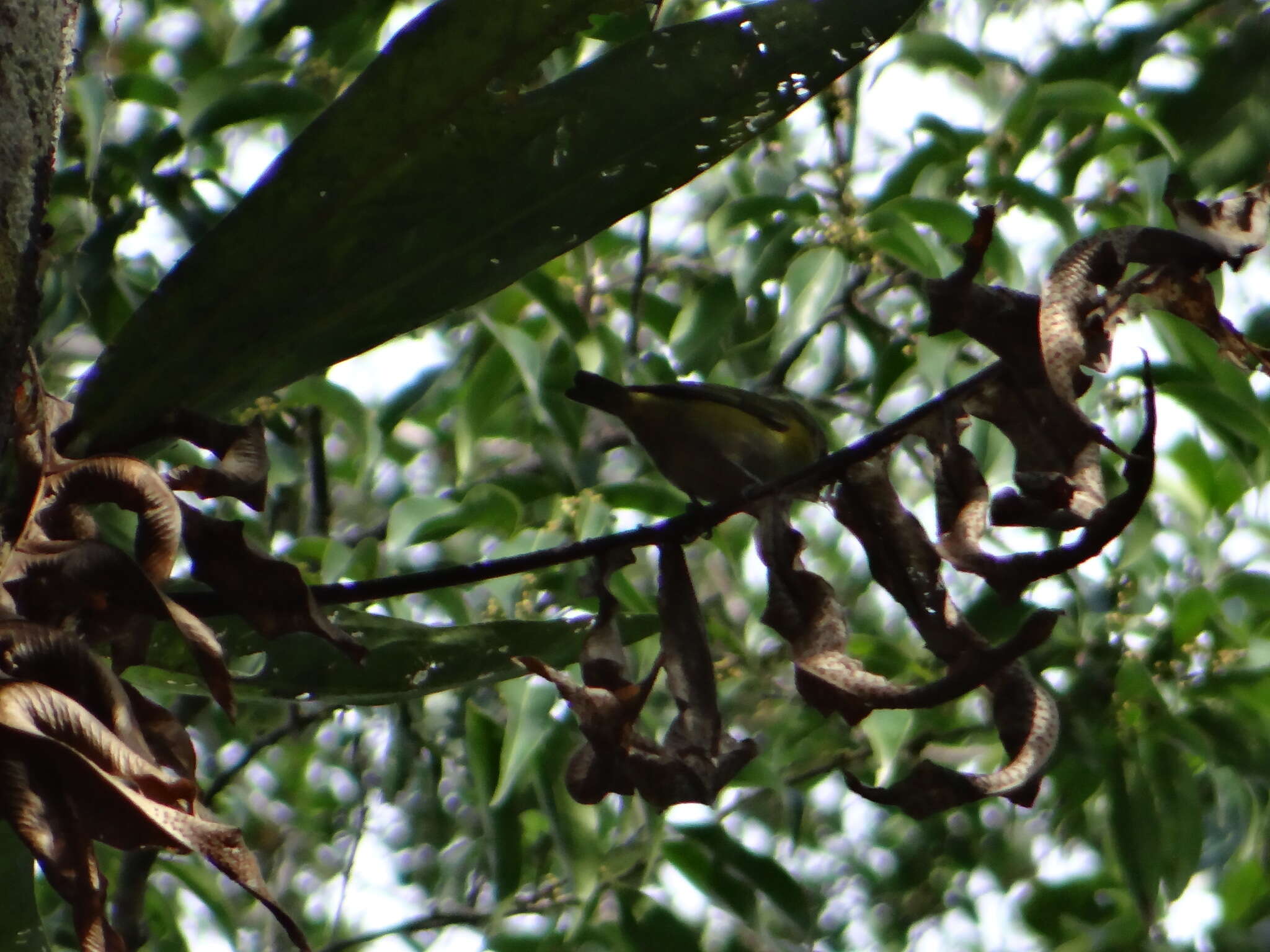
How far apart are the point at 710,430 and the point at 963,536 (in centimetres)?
152

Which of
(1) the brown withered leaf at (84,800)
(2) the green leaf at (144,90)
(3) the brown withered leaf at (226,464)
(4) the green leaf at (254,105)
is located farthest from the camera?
(2) the green leaf at (144,90)

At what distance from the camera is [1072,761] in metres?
2.83

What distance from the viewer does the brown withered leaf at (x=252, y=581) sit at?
713 millimetres

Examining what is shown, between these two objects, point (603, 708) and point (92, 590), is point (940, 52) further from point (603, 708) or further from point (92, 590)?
point (92, 590)

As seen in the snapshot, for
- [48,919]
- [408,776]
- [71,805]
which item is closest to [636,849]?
[408,776]

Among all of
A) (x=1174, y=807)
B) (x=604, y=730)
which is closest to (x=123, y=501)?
(x=604, y=730)

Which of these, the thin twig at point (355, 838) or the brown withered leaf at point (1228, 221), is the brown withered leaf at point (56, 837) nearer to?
the brown withered leaf at point (1228, 221)

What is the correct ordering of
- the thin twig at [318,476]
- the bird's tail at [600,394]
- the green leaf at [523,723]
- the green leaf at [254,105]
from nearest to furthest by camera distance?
1. the green leaf at [523,723]
2. the bird's tail at [600,394]
3. the green leaf at [254,105]
4. the thin twig at [318,476]

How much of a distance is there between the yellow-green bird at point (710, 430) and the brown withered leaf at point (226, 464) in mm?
743

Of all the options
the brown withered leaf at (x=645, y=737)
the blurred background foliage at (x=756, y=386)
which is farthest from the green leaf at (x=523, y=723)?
the brown withered leaf at (x=645, y=737)

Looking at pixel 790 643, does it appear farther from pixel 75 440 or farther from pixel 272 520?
pixel 272 520

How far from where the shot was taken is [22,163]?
2.24ft

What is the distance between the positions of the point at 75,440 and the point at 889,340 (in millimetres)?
2519

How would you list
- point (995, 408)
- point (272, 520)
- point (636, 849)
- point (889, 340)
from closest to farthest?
point (995, 408)
point (636, 849)
point (889, 340)
point (272, 520)
